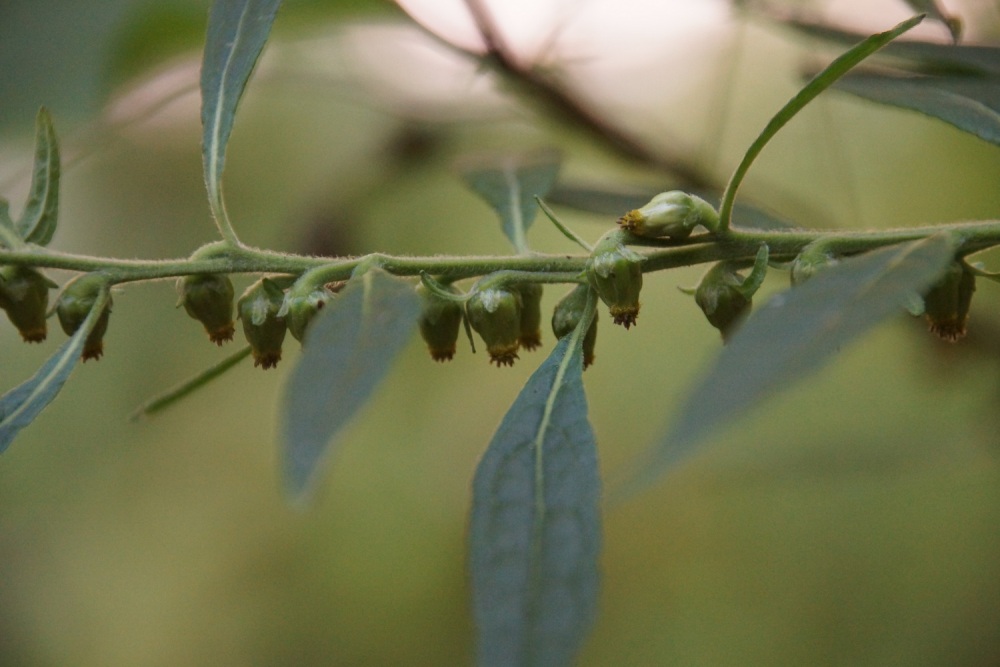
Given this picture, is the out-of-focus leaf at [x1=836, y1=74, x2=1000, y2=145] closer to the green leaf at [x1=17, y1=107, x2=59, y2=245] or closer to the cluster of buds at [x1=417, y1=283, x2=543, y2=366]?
the cluster of buds at [x1=417, y1=283, x2=543, y2=366]

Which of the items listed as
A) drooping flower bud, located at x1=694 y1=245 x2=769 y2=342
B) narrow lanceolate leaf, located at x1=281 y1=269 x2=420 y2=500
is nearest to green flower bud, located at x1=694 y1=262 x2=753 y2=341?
drooping flower bud, located at x1=694 y1=245 x2=769 y2=342

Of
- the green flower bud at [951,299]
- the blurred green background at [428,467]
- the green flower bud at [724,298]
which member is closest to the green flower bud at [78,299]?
the green flower bud at [724,298]

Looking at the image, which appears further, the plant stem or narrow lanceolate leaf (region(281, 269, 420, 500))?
the plant stem

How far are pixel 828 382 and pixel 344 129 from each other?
5.35ft

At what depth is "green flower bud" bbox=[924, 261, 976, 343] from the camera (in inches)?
23.5

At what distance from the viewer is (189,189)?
259cm

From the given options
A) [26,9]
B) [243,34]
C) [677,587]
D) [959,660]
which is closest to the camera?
[243,34]

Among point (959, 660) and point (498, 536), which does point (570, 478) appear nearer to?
point (498, 536)

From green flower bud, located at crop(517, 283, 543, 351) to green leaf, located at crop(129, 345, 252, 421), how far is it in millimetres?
216

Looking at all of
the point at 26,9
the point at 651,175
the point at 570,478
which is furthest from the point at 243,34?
the point at 26,9

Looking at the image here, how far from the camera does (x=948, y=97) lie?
721 mm

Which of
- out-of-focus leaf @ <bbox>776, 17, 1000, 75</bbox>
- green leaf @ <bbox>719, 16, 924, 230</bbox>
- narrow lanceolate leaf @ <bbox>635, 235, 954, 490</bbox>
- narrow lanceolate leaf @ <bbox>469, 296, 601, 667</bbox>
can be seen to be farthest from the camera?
out-of-focus leaf @ <bbox>776, 17, 1000, 75</bbox>

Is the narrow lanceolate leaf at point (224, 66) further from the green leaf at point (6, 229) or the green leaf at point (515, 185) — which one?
the green leaf at point (515, 185)

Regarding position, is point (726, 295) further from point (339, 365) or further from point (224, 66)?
point (224, 66)
